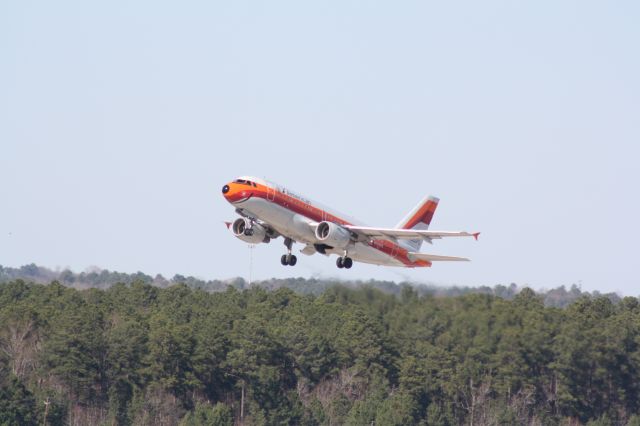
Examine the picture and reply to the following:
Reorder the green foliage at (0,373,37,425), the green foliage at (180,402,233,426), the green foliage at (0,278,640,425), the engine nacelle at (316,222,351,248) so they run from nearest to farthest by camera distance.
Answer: the engine nacelle at (316,222,351,248) → the green foliage at (0,373,37,425) → the green foliage at (180,402,233,426) → the green foliage at (0,278,640,425)

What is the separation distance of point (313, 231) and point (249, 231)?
378cm

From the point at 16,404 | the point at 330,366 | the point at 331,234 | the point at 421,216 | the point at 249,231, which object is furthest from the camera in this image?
the point at 330,366

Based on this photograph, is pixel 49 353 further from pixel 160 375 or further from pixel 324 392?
pixel 324 392

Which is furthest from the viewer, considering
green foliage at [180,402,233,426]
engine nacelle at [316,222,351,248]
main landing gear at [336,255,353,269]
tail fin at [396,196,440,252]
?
green foliage at [180,402,233,426]

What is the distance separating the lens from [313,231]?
223ft

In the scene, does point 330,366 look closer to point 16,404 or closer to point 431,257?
point 16,404

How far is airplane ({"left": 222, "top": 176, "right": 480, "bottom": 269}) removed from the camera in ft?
216

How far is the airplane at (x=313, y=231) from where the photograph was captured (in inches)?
2596

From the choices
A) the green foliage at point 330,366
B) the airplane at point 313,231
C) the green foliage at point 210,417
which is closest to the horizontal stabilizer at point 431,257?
the airplane at point 313,231

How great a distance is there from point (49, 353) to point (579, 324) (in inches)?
1547

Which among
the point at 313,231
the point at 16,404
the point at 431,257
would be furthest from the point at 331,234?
the point at 16,404

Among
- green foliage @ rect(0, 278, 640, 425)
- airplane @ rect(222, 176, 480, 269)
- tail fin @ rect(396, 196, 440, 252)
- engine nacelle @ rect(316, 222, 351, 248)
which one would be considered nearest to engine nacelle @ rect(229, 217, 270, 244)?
airplane @ rect(222, 176, 480, 269)

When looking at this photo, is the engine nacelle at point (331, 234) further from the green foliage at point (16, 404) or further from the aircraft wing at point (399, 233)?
the green foliage at point (16, 404)

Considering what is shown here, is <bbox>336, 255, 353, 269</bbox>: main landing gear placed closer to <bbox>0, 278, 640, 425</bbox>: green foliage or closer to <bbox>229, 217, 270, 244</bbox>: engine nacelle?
<bbox>229, 217, 270, 244</bbox>: engine nacelle
